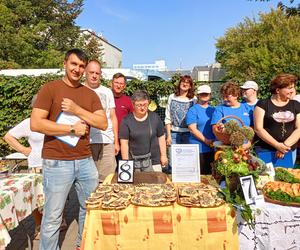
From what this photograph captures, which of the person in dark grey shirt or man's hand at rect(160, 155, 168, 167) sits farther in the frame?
man's hand at rect(160, 155, 168, 167)

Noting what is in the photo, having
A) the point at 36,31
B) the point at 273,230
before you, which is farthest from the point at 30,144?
the point at 36,31

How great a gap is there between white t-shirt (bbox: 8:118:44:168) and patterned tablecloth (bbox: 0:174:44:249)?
212 mm

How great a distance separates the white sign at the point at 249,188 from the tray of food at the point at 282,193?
13cm

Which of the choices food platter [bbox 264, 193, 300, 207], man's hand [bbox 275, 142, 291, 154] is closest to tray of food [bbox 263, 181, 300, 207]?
food platter [bbox 264, 193, 300, 207]

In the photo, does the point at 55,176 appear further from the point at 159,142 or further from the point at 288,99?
the point at 288,99

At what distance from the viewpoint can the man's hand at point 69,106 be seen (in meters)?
2.30

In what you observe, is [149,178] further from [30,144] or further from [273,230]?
[30,144]

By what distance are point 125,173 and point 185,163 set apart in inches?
19.4

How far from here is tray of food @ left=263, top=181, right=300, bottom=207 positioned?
2.11 m

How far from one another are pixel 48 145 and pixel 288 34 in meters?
23.7

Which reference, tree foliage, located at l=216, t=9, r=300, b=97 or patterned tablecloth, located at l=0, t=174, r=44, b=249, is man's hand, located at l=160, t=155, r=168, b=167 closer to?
patterned tablecloth, located at l=0, t=174, r=44, b=249

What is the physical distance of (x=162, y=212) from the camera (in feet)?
6.88

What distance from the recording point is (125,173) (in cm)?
250

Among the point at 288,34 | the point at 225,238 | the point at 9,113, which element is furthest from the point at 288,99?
the point at 288,34
